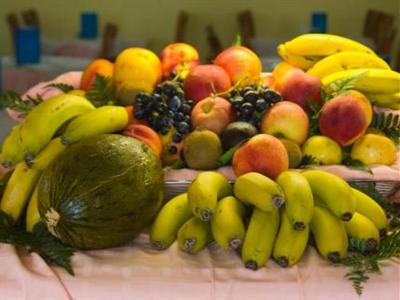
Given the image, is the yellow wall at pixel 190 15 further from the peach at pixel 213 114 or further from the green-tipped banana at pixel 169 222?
the green-tipped banana at pixel 169 222

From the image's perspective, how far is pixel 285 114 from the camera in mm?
1049

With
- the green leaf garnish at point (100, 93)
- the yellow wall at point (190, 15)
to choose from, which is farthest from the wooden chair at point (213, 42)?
the green leaf garnish at point (100, 93)

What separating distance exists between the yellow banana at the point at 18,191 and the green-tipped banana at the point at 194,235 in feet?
0.86

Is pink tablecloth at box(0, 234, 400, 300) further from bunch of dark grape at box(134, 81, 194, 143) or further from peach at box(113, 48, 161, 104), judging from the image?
peach at box(113, 48, 161, 104)

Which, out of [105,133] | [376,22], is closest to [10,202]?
[105,133]

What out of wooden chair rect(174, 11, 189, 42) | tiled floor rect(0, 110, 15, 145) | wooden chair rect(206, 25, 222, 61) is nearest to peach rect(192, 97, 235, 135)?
tiled floor rect(0, 110, 15, 145)

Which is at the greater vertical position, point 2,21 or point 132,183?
point 132,183

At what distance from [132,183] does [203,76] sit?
1.04 ft

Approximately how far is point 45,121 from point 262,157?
1.13 ft

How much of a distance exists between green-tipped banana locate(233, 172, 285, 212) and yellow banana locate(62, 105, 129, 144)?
240 millimetres

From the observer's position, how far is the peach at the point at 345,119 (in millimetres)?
1049

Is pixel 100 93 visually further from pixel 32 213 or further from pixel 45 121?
pixel 32 213

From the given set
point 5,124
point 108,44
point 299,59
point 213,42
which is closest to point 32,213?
point 299,59

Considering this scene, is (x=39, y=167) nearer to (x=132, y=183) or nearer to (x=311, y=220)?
(x=132, y=183)
